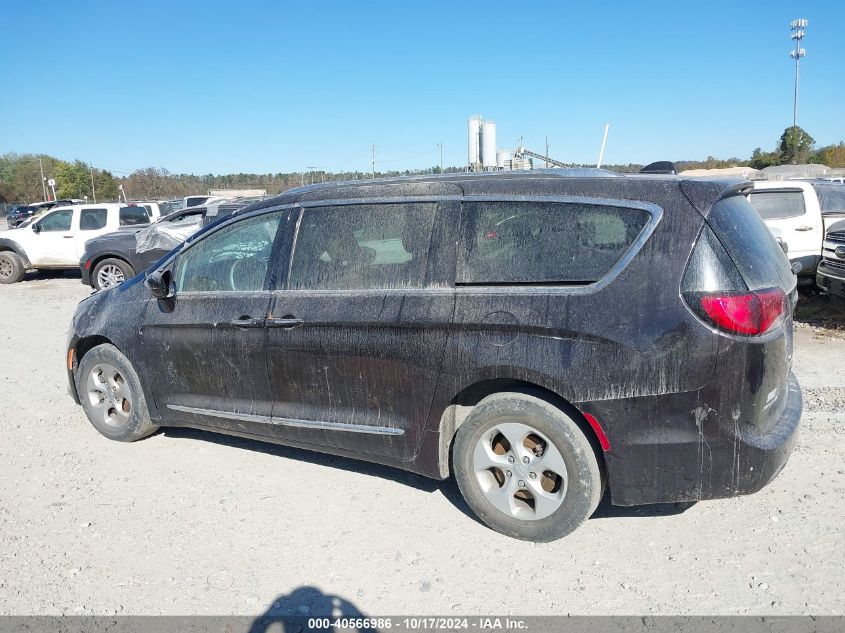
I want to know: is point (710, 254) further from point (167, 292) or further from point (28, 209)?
point (28, 209)

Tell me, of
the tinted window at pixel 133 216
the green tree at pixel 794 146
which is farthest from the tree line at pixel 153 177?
the tinted window at pixel 133 216

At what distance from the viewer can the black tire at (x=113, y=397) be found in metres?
4.82

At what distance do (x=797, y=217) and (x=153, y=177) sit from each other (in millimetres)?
68681

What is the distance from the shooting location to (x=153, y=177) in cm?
6850

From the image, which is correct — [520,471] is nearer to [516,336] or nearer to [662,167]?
[516,336]

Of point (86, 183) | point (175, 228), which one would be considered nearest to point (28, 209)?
point (175, 228)

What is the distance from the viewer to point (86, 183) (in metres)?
82.9

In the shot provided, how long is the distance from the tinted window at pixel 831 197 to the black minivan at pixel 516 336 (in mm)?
8687

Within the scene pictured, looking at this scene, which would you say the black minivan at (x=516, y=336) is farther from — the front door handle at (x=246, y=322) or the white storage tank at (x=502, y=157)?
the white storage tank at (x=502, y=157)

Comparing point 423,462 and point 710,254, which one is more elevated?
point 710,254

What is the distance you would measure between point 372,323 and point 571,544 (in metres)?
1.56

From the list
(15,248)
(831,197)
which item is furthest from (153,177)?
(831,197)

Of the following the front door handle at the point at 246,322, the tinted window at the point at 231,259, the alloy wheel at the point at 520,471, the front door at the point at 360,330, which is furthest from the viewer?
the tinted window at the point at 231,259

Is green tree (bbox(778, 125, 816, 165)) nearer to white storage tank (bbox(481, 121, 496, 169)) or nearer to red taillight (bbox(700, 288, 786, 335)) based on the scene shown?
white storage tank (bbox(481, 121, 496, 169))
